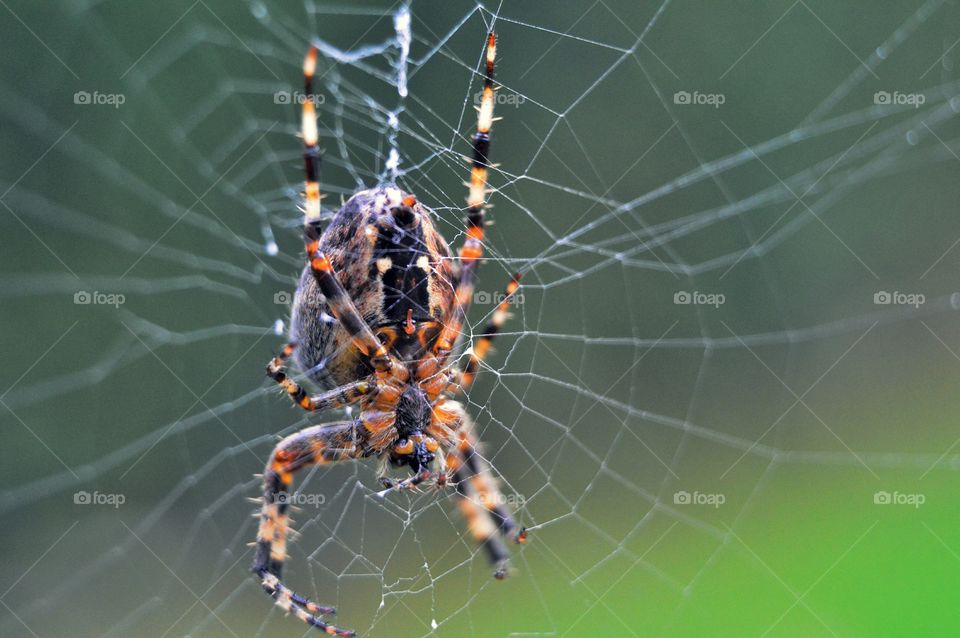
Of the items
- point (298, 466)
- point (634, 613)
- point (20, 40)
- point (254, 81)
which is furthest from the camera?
point (254, 81)

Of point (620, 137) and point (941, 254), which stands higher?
point (620, 137)

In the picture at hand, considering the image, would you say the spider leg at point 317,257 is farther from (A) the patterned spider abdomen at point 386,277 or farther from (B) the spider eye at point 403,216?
(B) the spider eye at point 403,216

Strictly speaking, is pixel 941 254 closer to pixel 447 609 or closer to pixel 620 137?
pixel 620 137

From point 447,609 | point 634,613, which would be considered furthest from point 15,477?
point 634,613

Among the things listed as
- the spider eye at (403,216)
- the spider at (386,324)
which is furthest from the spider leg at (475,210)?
the spider eye at (403,216)

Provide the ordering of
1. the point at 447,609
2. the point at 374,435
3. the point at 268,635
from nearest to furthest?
the point at 374,435 → the point at 447,609 → the point at 268,635

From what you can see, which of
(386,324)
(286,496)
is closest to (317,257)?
(386,324)
